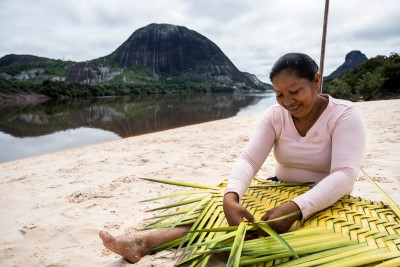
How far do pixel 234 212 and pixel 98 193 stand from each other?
84.6 inches

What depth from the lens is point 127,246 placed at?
1.62m

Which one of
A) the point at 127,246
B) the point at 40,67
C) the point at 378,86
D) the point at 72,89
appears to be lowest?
the point at 127,246

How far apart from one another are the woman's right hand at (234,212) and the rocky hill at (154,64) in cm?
9790

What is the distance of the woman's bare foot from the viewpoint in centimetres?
158

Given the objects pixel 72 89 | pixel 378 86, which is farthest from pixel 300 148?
pixel 72 89

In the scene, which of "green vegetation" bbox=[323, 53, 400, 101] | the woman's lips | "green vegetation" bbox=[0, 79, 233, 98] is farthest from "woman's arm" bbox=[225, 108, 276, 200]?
"green vegetation" bbox=[0, 79, 233, 98]

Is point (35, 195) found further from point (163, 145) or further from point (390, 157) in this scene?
point (390, 157)

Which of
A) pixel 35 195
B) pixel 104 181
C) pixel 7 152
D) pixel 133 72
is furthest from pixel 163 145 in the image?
pixel 133 72

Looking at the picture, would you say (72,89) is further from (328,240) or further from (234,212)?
(328,240)

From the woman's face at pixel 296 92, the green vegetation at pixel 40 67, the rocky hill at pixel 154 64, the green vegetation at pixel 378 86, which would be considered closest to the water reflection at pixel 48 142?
the woman's face at pixel 296 92

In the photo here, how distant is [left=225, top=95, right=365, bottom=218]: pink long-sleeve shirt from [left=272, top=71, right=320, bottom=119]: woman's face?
115 mm

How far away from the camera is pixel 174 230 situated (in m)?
1.72

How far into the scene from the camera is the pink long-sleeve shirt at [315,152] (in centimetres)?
146

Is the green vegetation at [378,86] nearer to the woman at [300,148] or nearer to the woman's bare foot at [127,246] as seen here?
the woman at [300,148]
